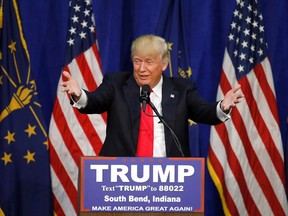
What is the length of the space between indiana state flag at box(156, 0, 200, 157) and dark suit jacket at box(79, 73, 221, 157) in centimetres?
159

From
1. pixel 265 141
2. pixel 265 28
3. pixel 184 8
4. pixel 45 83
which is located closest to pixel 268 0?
pixel 265 28

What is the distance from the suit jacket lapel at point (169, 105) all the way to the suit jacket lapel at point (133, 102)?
0.14 m

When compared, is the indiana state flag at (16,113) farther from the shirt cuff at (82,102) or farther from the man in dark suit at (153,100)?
the shirt cuff at (82,102)

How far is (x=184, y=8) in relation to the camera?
503 centimetres

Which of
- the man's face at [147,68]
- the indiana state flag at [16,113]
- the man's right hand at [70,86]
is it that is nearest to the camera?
the man's right hand at [70,86]

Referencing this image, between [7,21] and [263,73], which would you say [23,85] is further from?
[263,73]

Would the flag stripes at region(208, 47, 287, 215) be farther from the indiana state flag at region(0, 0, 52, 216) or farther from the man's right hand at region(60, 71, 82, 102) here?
the man's right hand at region(60, 71, 82, 102)

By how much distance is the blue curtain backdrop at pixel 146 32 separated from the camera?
5.02m

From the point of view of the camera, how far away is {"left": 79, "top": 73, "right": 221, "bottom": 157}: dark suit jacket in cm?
295

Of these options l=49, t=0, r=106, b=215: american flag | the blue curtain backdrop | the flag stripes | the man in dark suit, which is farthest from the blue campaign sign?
the blue curtain backdrop

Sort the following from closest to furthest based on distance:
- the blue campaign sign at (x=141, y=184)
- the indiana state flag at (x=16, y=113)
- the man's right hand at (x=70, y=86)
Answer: the blue campaign sign at (x=141, y=184)
the man's right hand at (x=70, y=86)
the indiana state flag at (x=16, y=113)

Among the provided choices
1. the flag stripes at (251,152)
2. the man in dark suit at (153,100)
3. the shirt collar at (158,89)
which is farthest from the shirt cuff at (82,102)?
the flag stripes at (251,152)

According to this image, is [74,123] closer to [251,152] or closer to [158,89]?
[251,152]

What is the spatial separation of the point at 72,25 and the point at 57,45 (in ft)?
1.49
